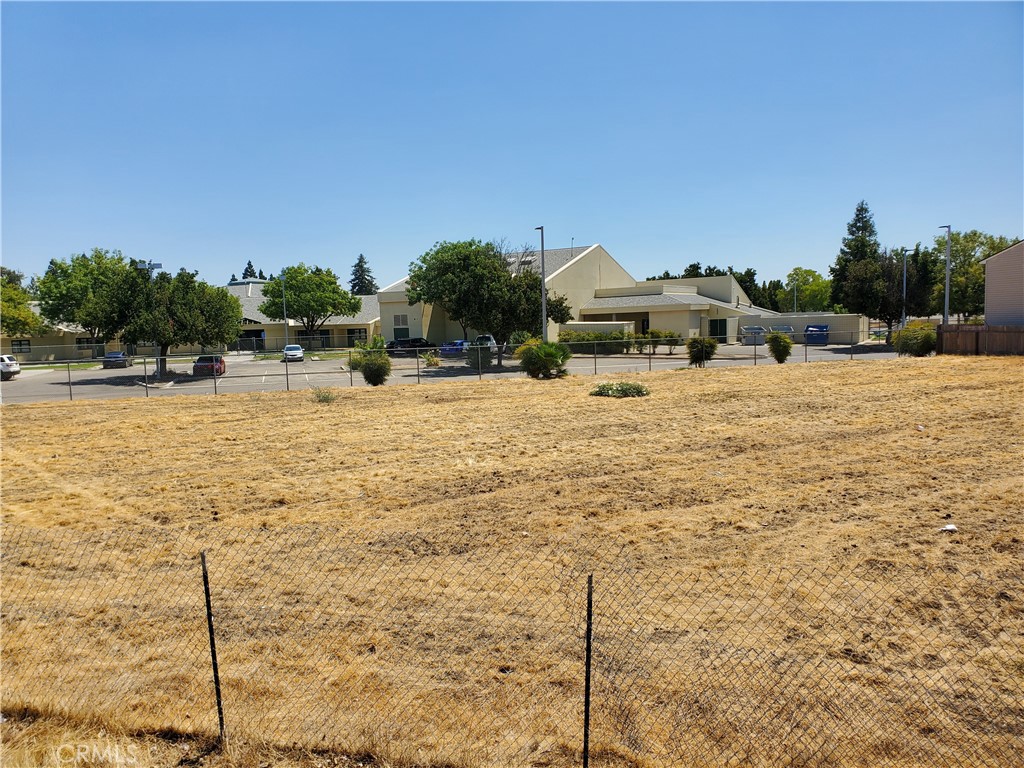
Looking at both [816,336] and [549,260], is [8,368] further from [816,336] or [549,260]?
[816,336]

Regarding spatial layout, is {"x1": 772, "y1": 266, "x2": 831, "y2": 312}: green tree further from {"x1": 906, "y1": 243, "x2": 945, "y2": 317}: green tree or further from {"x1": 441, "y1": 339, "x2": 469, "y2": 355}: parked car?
{"x1": 441, "y1": 339, "x2": 469, "y2": 355}: parked car

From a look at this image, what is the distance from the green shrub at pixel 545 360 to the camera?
33438mm

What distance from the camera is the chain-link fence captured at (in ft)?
17.8

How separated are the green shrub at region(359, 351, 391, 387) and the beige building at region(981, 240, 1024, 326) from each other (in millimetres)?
35555

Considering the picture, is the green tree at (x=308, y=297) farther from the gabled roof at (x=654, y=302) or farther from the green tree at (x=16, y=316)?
the gabled roof at (x=654, y=302)

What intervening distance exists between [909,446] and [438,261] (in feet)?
157

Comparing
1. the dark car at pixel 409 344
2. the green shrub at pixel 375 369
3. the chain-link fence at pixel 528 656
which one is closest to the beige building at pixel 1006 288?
the green shrub at pixel 375 369

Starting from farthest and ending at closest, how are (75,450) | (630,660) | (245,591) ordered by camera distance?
(75,450) → (245,591) → (630,660)

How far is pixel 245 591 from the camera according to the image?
325 inches

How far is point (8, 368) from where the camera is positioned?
145 feet

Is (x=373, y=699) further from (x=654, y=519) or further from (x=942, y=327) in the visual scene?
(x=942, y=327)

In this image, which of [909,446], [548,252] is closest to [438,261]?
[548,252]

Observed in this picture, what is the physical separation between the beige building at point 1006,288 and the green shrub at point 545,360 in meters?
27.6

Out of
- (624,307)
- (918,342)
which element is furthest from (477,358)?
(624,307)
